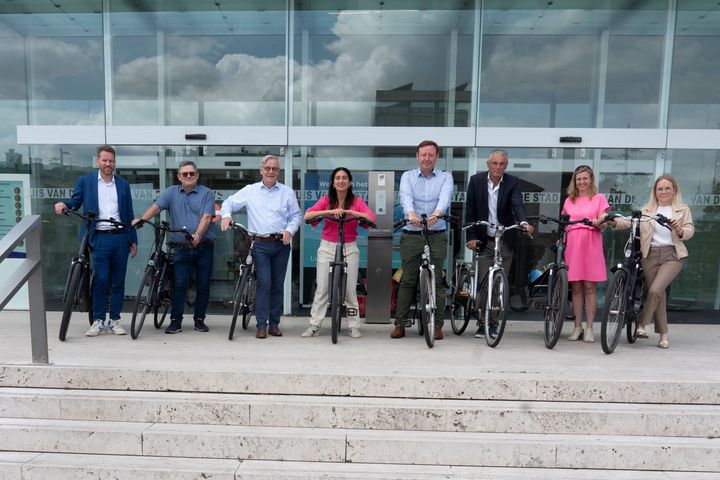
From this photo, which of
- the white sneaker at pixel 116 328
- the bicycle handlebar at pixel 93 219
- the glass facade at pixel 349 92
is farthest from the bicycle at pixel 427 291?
the white sneaker at pixel 116 328

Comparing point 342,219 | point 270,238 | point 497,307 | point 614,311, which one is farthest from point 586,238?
point 270,238

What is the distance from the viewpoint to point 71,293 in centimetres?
405

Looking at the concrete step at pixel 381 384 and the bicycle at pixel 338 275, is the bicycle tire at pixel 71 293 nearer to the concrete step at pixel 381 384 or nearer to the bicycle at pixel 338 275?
the concrete step at pixel 381 384

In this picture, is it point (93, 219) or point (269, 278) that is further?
point (269, 278)

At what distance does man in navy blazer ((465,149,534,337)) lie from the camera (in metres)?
4.32

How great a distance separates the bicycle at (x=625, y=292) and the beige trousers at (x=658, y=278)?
88mm

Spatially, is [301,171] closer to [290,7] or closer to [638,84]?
[290,7]

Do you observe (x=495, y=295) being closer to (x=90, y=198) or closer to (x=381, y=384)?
(x=381, y=384)

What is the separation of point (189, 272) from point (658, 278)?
4.69 meters

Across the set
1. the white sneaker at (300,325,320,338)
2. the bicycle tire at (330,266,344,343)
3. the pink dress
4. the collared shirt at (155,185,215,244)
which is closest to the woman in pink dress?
the pink dress

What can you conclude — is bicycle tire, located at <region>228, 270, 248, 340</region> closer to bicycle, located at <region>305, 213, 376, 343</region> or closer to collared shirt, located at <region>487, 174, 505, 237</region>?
bicycle, located at <region>305, 213, 376, 343</region>

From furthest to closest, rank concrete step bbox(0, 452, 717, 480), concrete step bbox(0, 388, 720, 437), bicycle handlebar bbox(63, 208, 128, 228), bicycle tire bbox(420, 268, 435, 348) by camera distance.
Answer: bicycle handlebar bbox(63, 208, 128, 228) < bicycle tire bbox(420, 268, 435, 348) < concrete step bbox(0, 388, 720, 437) < concrete step bbox(0, 452, 717, 480)

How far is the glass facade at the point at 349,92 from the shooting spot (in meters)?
5.83

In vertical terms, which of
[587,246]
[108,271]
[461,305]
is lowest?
[461,305]
